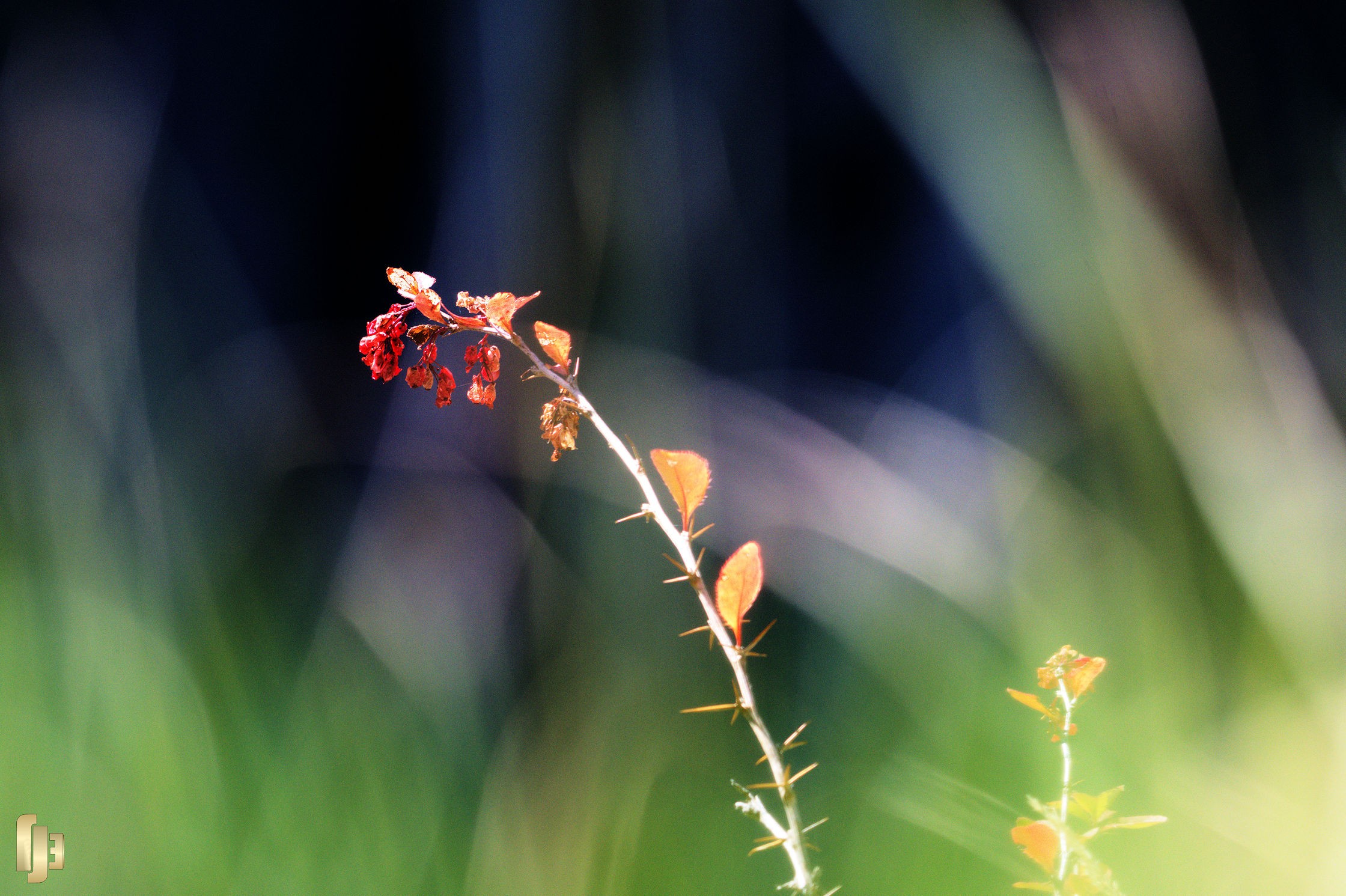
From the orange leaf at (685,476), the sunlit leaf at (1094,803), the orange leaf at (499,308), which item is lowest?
the sunlit leaf at (1094,803)

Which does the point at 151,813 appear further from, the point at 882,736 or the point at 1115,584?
the point at 1115,584

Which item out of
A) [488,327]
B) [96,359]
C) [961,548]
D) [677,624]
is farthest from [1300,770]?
[96,359]

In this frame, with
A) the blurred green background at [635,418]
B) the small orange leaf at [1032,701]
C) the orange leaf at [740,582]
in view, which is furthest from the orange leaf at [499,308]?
the blurred green background at [635,418]

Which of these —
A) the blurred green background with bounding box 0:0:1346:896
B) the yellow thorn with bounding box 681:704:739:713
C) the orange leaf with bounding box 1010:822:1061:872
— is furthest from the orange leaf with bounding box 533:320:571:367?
the blurred green background with bounding box 0:0:1346:896

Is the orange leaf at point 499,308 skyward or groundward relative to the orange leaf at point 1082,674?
skyward

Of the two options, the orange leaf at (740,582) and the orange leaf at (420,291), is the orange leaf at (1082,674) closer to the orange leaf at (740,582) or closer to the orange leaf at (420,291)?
the orange leaf at (740,582)

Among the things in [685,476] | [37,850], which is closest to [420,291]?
[685,476]

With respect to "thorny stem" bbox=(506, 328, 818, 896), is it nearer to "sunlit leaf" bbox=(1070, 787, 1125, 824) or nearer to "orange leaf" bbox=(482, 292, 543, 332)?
"orange leaf" bbox=(482, 292, 543, 332)

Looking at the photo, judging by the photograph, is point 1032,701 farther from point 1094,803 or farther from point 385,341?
point 385,341
